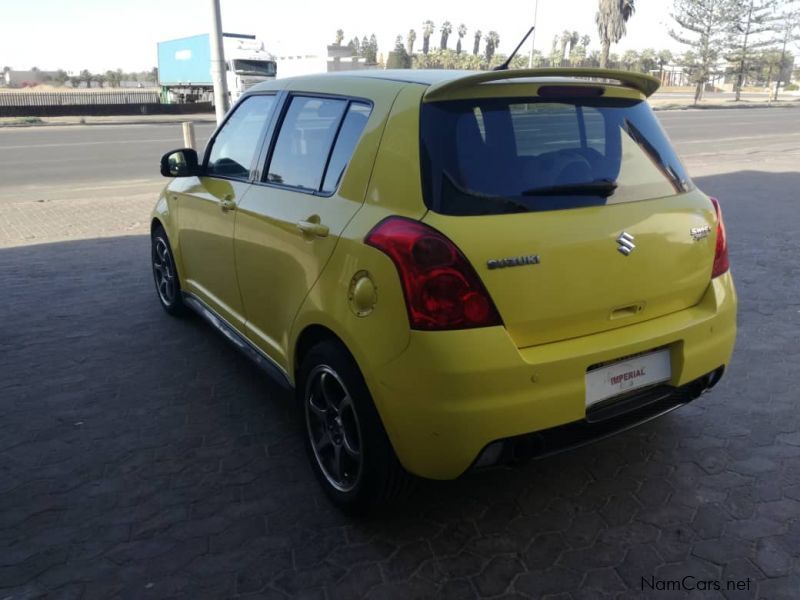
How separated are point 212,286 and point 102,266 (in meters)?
3.49

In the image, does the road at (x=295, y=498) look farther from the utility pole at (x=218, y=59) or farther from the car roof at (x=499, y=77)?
the utility pole at (x=218, y=59)

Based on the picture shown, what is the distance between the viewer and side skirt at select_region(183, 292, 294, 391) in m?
3.44

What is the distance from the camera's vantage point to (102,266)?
7.25 metres

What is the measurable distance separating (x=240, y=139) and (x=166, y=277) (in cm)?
193

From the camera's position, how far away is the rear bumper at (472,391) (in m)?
2.35

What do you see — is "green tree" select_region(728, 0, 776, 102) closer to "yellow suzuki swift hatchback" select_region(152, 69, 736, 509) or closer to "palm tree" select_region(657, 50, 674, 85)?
"palm tree" select_region(657, 50, 674, 85)

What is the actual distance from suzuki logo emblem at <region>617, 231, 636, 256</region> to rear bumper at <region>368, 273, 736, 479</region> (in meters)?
0.33

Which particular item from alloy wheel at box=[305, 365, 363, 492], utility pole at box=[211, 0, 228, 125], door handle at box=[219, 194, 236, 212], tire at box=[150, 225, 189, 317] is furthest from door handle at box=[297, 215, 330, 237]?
utility pole at box=[211, 0, 228, 125]

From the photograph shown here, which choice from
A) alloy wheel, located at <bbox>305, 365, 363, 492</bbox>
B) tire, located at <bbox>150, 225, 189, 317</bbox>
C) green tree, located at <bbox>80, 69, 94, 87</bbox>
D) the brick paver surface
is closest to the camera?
alloy wheel, located at <bbox>305, 365, 363, 492</bbox>

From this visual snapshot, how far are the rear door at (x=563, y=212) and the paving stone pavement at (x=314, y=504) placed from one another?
89cm

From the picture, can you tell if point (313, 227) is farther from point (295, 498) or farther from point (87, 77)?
point (87, 77)

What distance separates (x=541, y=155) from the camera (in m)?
2.76

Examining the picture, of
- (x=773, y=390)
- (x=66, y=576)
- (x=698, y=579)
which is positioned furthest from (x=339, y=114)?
(x=773, y=390)

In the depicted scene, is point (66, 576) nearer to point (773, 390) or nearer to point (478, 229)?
point (478, 229)
